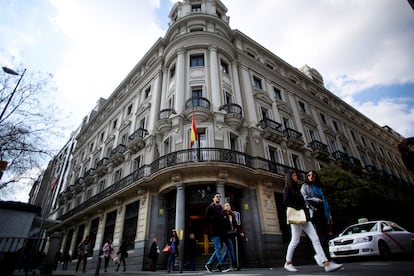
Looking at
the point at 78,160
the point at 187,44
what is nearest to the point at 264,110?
the point at 187,44

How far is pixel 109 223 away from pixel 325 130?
2085 cm

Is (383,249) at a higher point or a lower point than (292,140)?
lower

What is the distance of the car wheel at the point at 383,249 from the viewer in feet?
22.9

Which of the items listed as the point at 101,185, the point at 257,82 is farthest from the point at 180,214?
the point at 257,82

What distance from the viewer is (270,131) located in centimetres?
1533

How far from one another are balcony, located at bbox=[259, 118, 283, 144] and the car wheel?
915 cm

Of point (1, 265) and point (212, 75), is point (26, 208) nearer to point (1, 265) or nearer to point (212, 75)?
point (1, 265)

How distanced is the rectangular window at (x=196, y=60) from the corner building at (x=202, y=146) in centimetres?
8

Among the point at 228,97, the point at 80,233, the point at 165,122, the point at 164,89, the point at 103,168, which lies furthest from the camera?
the point at 80,233

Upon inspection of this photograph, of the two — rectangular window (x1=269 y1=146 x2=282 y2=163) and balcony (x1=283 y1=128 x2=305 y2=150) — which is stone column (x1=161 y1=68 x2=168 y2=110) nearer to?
rectangular window (x1=269 y1=146 x2=282 y2=163)

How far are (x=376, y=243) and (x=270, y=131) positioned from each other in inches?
362

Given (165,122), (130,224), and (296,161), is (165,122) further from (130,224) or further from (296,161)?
(296,161)

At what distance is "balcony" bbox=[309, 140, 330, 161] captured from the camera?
18.1 m

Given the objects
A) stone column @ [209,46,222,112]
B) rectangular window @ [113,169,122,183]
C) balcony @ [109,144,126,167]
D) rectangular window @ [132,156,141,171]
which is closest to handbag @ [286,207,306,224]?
stone column @ [209,46,222,112]
